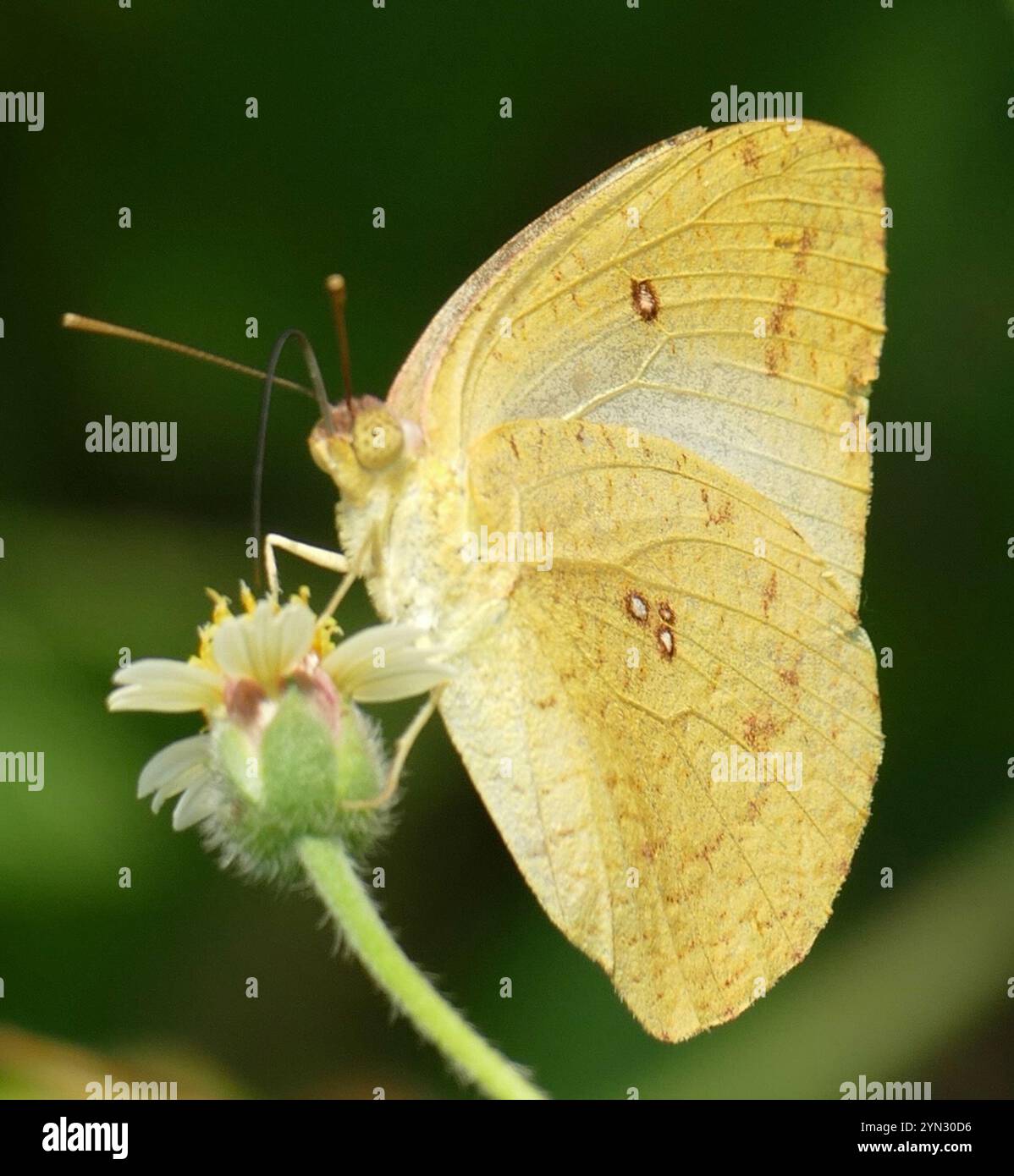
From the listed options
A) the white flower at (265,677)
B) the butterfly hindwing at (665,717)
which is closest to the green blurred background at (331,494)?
the butterfly hindwing at (665,717)

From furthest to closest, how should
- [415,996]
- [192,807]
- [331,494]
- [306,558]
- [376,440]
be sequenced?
[331,494], [306,558], [376,440], [192,807], [415,996]

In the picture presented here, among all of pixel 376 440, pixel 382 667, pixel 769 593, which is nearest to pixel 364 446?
pixel 376 440

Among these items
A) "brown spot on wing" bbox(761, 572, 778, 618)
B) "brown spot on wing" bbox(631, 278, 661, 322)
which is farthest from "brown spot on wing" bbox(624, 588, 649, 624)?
"brown spot on wing" bbox(631, 278, 661, 322)

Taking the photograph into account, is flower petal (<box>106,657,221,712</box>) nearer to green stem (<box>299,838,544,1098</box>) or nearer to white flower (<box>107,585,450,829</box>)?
white flower (<box>107,585,450,829</box>)

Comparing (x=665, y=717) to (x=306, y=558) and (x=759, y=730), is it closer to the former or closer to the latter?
(x=759, y=730)
